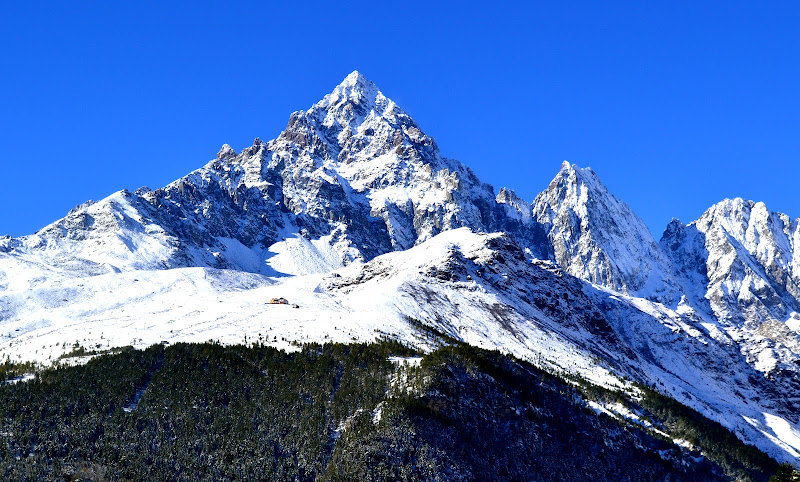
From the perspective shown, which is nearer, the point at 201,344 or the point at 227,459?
the point at 227,459

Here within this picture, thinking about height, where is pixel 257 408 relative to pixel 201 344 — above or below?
below

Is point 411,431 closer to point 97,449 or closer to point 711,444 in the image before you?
point 97,449

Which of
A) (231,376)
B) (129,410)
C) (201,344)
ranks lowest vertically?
(129,410)

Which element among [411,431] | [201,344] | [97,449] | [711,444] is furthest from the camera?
[711,444]

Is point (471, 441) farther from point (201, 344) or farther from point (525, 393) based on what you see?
point (201, 344)

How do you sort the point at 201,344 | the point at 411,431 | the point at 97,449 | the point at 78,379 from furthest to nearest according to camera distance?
the point at 201,344 < the point at 78,379 < the point at 411,431 < the point at 97,449

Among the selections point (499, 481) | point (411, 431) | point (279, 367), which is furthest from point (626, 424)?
point (279, 367)
